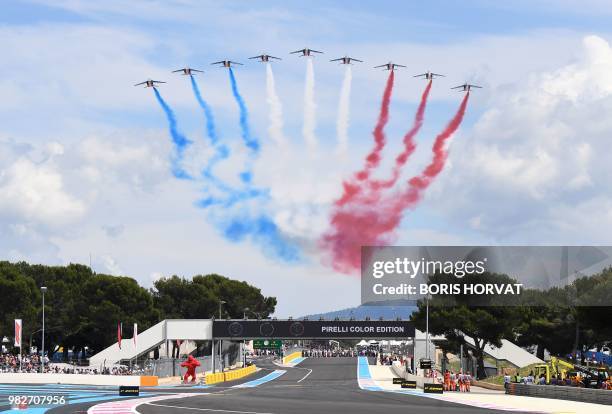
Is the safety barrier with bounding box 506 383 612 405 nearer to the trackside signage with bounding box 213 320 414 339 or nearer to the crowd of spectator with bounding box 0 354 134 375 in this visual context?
the crowd of spectator with bounding box 0 354 134 375

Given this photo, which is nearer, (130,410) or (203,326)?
(130,410)

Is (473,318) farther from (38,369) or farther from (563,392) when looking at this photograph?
(38,369)

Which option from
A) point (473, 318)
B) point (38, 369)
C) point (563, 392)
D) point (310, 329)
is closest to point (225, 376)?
point (38, 369)

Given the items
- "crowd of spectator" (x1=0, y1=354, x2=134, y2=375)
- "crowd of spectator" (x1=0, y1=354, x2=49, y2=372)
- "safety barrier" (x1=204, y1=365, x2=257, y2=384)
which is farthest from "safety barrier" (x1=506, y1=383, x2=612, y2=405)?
"crowd of spectator" (x1=0, y1=354, x2=49, y2=372)

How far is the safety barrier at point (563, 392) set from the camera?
54.1 meters

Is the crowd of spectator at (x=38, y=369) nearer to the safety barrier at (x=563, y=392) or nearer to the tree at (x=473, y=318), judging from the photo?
the tree at (x=473, y=318)

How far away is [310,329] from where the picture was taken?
131750 mm

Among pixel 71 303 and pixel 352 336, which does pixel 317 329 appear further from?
pixel 71 303

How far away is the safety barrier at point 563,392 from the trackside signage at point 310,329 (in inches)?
2296

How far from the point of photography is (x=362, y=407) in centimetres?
4859

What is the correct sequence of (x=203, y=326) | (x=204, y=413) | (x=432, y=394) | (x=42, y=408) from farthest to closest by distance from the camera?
(x=203, y=326) → (x=432, y=394) → (x=42, y=408) → (x=204, y=413)

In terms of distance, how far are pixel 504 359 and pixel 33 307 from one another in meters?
66.7

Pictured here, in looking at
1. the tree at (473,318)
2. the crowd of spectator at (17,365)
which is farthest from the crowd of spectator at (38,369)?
the tree at (473,318)

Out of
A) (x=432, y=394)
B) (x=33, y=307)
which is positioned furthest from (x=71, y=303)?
(x=432, y=394)
